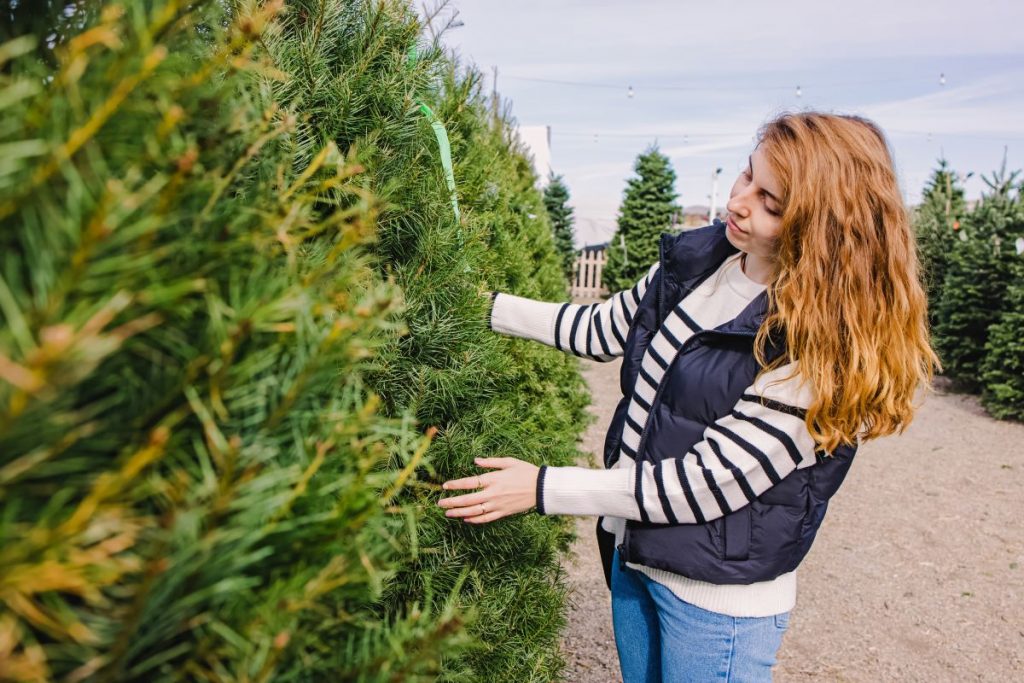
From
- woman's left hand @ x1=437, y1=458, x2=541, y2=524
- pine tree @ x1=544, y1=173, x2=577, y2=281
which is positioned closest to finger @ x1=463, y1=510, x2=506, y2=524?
woman's left hand @ x1=437, y1=458, x2=541, y2=524

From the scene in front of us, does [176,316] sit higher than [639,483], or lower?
higher

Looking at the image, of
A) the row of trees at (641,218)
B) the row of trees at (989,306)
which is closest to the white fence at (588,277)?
the row of trees at (641,218)

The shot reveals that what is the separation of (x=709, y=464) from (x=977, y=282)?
1003 cm

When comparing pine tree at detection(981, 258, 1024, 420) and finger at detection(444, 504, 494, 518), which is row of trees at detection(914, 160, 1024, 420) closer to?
pine tree at detection(981, 258, 1024, 420)

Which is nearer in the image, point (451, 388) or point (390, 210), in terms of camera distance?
point (390, 210)

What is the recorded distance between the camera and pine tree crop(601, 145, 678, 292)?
18.9 m

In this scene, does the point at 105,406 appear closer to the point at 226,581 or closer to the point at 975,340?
the point at 226,581

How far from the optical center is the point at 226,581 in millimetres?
650

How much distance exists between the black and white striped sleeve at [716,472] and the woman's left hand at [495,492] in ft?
0.12

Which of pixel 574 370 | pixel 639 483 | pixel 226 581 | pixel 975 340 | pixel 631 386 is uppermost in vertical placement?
pixel 226 581

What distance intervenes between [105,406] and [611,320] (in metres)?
1.74

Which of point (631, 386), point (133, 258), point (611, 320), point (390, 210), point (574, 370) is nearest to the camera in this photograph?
point (133, 258)

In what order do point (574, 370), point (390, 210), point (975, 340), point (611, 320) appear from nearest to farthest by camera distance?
point (390, 210)
point (611, 320)
point (574, 370)
point (975, 340)

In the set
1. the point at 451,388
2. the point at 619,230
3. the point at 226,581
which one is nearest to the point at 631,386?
the point at 451,388
